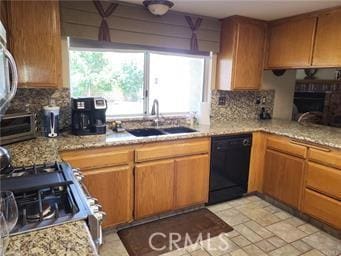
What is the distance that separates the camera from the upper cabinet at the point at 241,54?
3.10 meters

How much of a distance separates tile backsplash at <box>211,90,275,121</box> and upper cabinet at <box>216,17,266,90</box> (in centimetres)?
24

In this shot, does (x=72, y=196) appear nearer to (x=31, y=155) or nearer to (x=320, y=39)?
(x=31, y=155)

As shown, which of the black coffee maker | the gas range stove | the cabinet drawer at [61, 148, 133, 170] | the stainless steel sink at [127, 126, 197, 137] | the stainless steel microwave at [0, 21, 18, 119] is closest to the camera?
the gas range stove

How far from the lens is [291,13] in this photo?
292 cm

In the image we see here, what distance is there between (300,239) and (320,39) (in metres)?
2.08

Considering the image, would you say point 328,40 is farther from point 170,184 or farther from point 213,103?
point 170,184

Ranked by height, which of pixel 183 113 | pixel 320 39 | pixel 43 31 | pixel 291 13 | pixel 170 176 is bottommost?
pixel 170 176

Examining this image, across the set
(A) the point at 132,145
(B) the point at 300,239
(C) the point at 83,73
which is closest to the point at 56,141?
(A) the point at 132,145

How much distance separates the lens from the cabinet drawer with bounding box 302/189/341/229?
2367mm

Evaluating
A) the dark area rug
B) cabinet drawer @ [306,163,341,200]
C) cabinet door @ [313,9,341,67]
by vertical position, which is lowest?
the dark area rug

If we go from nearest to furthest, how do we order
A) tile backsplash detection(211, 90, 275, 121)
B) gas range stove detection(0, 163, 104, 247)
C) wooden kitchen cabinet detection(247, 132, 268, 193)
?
gas range stove detection(0, 163, 104, 247)
wooden kitchen cabinet detection(247, 132, 268, 193)
tile backsplash detection(211, 90, 275, 121)

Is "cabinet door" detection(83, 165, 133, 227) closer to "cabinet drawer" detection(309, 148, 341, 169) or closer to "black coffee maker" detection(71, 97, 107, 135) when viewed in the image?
"black coffee maker" detection(71, 97, 107, 135)

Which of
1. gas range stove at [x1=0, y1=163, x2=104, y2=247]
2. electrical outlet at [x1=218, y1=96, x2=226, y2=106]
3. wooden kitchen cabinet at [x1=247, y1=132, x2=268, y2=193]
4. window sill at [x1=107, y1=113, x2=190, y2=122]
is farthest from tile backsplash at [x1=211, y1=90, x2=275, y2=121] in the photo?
gas range stove at [x1=0, y1=163, x2=104, y2=247]

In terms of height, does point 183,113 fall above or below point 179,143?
above
